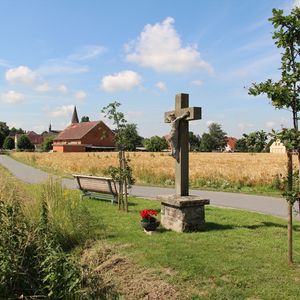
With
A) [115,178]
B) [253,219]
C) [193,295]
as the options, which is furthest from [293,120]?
[115,178]

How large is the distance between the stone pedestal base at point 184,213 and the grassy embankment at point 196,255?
0.84ft

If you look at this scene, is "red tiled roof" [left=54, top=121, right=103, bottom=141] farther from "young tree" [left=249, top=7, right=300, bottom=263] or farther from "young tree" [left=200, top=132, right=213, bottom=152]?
"young tree" [left=249, top=7, right=300, bottom=263]

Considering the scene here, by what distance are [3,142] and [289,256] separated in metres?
143

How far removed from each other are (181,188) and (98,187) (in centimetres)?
504

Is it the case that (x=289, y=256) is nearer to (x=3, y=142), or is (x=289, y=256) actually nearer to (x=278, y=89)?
(x=278, y=89)

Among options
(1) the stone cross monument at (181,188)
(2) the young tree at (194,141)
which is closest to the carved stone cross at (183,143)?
(1) the stone cross monument at (181,188)

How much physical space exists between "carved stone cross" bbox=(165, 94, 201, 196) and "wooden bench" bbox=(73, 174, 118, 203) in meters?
3.79

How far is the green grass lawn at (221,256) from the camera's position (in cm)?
546

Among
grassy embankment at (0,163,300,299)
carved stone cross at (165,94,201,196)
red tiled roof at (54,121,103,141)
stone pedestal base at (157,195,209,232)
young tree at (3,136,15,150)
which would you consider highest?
red tiled roof at (54,121,103,141)

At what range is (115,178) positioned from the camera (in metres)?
11.8

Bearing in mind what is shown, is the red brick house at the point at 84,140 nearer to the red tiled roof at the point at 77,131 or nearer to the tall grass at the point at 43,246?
the red tiled roof at the point at 77,131

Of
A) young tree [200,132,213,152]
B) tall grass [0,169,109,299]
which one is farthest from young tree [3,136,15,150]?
tall grass [0,169,109,299]

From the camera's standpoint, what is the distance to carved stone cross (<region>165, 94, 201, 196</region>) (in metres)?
8.90

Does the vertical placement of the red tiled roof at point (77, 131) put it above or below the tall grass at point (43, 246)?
above
